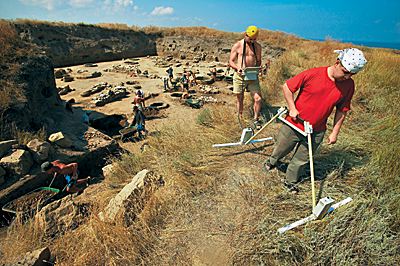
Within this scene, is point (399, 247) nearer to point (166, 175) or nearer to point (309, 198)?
point (309, 198)

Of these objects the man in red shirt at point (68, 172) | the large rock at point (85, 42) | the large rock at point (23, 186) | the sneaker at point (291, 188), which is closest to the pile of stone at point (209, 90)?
the man in red shirt at point (68, 172)

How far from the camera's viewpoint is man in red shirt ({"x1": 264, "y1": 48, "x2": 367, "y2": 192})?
239 cm

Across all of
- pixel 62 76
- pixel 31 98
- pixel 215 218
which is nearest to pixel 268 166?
pixel 215 218

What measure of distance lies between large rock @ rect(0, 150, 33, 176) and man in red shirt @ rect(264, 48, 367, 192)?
601 centimetres

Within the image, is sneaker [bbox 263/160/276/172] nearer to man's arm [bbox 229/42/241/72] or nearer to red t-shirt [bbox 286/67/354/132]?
red t-shirt [bbox 286/67/354/132]

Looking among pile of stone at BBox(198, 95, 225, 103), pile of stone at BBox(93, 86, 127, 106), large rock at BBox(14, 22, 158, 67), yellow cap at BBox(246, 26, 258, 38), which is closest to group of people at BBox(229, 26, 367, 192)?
yellow cap at BBox(246, 26, 258, 38)

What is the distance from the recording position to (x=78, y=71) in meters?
18.5

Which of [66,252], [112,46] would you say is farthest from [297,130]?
[112,46]

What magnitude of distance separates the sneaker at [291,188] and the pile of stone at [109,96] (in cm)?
1116

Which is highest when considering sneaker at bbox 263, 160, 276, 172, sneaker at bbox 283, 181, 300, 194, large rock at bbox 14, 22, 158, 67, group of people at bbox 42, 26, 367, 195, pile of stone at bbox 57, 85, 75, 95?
large rock at bbox 14, 22, 158, 67

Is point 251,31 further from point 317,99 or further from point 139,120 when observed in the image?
point 139,120

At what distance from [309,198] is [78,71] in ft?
64.9

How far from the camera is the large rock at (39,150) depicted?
615 cm

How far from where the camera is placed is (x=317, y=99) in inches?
105
